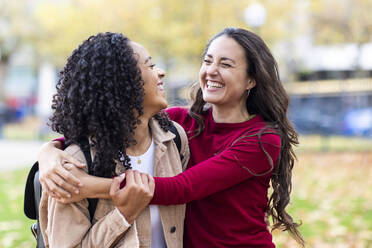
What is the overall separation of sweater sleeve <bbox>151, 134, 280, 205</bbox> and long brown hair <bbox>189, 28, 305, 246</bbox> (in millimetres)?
191

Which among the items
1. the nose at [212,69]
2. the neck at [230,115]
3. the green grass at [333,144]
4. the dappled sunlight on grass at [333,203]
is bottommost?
the green grass at [333,144]

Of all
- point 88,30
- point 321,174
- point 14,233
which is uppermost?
point 88,30

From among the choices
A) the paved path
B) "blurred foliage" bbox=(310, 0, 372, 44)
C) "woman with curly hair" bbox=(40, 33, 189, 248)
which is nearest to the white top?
"woman with curly hair" bbox=(40, 33, 189, 248)

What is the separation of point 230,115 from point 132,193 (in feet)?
3.06

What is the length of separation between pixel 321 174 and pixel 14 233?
7.33 metres

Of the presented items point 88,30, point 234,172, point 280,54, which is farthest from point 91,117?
point 280,54

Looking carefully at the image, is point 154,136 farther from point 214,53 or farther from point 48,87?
point 48,87

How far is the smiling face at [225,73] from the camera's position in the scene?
2881 millimetres

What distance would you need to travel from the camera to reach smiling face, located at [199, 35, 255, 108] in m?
2.88

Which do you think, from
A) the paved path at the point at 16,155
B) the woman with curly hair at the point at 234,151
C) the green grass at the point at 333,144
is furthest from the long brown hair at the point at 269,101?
the green grass at the point at 333,144

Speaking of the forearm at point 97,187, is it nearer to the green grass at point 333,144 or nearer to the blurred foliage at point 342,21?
the green grass at point 333,144

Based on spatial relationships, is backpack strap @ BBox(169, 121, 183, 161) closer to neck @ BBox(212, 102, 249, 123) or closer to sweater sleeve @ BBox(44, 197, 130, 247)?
neck @ BBox(212, 102, 249, 123)

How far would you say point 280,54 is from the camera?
2066cm

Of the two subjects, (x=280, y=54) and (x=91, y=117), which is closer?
(x=91, y=117)
